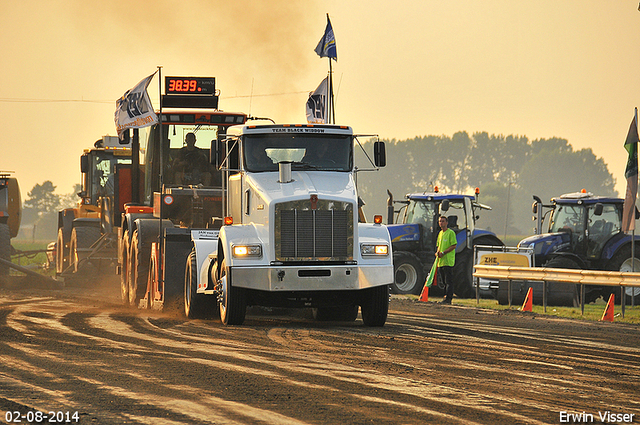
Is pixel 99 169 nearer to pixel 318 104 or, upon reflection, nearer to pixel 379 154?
pixel 318 104

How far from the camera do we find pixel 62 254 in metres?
29.1

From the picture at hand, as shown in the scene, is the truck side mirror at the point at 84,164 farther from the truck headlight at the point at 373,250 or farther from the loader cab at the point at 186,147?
the truck headlight at the point at 373,250

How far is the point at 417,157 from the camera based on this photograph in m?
156

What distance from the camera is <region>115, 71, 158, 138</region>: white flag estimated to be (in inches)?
731

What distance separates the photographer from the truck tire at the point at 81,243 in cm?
2616

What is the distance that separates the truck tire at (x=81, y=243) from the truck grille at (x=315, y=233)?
14.5 m

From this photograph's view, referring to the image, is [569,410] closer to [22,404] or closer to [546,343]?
[22,404]

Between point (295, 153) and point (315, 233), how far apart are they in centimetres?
159

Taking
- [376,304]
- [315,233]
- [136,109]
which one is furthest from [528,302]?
[136,109]

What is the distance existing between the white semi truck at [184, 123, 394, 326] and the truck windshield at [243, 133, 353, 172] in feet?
0.05

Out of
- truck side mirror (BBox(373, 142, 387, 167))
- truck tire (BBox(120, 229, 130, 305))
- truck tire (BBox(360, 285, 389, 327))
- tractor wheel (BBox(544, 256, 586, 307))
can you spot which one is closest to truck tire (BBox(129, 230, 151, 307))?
truck tire (BBox(120, 229, 130, 305))

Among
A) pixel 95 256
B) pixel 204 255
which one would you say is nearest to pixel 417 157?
pixel 95 256

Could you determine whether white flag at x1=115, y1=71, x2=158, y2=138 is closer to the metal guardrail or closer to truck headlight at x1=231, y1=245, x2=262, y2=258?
truck headlight at x1=231, y1=245, x2=262, y2=258

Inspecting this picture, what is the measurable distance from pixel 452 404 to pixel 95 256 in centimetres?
2001
